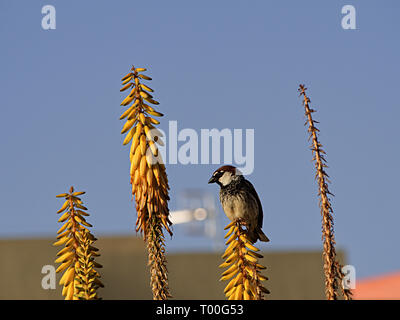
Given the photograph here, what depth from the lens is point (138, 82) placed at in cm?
800

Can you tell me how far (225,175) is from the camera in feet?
48.4

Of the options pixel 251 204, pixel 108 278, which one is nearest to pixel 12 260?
pixel 108 278

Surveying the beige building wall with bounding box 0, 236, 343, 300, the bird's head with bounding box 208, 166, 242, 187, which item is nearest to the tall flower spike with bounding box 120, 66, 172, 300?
the bird's head with bounding box 208, 166, 242, 187

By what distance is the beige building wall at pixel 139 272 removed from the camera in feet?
155

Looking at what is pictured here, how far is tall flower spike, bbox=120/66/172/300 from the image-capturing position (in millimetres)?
7992

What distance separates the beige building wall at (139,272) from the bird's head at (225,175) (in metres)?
30.4

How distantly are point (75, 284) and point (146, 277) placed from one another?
4366 centimetres

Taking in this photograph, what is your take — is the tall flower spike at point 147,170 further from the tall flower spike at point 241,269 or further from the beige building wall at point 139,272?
the beige building wall at point 139,272

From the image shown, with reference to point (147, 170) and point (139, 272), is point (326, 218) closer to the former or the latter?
point (147, 170)

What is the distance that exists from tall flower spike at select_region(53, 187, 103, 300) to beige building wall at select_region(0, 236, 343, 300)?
1486 inches

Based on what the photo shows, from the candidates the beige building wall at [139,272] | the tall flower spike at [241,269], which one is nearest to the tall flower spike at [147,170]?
the tall flower spike at [241,269]
